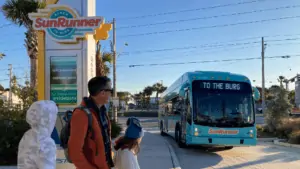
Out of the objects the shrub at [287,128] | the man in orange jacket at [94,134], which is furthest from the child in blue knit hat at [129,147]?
the shrub at [287,128]

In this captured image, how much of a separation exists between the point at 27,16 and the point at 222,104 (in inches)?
361

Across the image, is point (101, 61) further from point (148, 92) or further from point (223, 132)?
point (148, 92)

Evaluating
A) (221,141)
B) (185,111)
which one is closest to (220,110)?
(221,141)

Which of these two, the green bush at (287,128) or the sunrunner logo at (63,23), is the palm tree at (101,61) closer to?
the sunrunner logo at (63,23)

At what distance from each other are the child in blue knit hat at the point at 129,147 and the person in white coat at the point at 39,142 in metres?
0.57

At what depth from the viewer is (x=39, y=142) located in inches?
98.9

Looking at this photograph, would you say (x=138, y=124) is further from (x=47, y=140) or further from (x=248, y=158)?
(x=248, y=158)

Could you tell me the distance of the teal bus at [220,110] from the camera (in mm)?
11344

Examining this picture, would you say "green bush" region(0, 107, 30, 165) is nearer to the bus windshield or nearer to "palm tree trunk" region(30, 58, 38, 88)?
"palm tree trunk" region(30, 58, 38, 88)

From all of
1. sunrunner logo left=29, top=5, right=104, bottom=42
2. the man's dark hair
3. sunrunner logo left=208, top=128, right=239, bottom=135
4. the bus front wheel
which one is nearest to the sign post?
sunrunner logo left=29, top=5, right=104, bottom=42

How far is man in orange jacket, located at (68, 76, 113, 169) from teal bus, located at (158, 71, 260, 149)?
885 centimetres

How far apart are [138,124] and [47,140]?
821 mm

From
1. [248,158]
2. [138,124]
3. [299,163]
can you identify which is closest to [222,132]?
[248,158]

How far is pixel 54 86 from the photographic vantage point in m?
7.89
